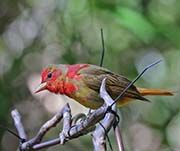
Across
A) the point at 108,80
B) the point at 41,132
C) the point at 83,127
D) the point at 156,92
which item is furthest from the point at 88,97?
the point at 83,127

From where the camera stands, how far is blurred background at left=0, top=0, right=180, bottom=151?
9.18ft

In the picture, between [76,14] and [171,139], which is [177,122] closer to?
[171,139]

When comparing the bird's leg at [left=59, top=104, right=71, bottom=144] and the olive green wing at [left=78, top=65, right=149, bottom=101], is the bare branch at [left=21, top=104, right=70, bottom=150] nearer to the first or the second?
the bird's leg at [left=59, top=104, right=71, bottom=144]

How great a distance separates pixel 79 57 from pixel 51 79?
3.05 ft

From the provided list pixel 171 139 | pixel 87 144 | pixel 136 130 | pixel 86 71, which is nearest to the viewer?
pixel 86 71

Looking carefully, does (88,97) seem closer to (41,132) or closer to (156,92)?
(156,92)

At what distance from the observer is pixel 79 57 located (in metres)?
2.94

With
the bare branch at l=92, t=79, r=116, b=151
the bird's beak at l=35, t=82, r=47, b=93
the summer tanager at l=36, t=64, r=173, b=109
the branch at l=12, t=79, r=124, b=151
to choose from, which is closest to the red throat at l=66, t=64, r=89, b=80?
the summer tanager at l=36, t=64, r=173, b=109

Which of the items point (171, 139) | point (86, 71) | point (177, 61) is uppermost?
point (86, 71)

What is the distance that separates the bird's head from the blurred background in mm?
599

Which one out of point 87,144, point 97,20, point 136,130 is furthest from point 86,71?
point 136,130

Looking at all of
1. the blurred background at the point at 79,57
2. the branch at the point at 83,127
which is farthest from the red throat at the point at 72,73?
the branch at the point at 83,127

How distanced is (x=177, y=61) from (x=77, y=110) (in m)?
0.59

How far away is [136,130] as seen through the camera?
10.4ft
